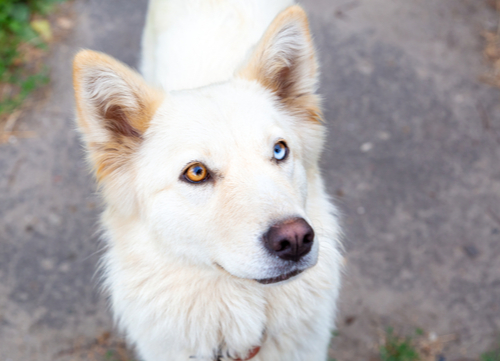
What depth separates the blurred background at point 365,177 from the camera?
3490mm

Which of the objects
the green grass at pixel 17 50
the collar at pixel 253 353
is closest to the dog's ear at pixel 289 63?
the collar at pixel 253 353

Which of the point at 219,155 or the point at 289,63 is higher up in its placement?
the point at 289,63

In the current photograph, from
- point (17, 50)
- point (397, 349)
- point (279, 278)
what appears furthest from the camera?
point (17, 50)

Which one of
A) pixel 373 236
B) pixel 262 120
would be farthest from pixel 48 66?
pixel 373 236

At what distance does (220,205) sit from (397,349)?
2501mm

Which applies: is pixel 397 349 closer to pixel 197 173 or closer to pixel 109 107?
pixel 197 173

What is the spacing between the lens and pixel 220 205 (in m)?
1.87

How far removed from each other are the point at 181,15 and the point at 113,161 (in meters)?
1.69

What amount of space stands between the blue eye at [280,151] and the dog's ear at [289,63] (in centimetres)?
42

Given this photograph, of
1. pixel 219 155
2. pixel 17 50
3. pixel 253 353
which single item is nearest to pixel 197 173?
pixel 219 155

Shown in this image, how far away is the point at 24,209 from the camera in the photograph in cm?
397

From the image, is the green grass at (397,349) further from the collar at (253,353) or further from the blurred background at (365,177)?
the collar at (253,353)

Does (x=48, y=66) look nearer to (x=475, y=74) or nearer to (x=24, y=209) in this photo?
(x=24, y=209)

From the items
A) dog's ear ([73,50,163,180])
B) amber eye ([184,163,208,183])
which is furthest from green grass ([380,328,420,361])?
dog's ear ([73,50,163,180])
